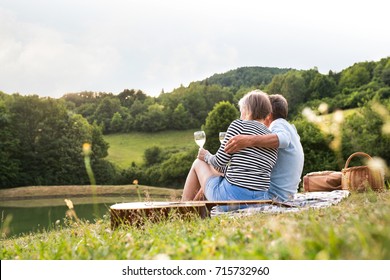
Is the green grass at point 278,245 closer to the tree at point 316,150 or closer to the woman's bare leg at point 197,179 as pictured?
the woman's bare leg at point 197,179

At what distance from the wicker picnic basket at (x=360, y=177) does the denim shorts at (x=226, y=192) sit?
128 inches

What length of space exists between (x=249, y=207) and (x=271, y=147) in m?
0.65

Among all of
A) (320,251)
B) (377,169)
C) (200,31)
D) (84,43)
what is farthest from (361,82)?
(320,251)

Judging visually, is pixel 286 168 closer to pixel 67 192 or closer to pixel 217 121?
pixel 67 192

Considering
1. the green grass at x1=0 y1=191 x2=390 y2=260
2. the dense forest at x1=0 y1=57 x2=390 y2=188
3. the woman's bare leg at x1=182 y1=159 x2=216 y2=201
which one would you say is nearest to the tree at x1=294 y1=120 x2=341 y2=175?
the dense forest at x1=0 y1=57 x2=390 y2=188

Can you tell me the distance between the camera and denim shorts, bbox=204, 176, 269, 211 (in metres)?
4.84

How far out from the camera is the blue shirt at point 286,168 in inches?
208

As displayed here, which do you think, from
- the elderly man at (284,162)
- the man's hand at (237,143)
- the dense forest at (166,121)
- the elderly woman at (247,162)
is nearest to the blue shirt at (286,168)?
the elderly man at (284,162)

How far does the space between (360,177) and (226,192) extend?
3.64m

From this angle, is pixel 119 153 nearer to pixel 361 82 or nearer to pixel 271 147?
pixel 361 82

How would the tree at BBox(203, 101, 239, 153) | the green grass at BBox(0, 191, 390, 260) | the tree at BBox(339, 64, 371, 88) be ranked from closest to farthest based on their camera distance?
the green grass at BBox(0, 191, 390, 260) → the tree at BBox(203, 101, 239, 153) → the tree at BBox(339, 64, 371, 88)

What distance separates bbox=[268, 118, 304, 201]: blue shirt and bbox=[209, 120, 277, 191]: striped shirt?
43cm

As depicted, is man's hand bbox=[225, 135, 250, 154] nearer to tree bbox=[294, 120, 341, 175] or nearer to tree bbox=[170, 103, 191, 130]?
tree bbox=[294, 120, 341, 175]

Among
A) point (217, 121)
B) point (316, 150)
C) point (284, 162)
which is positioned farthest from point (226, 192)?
point (217, 121)
